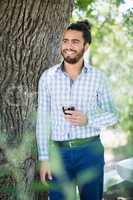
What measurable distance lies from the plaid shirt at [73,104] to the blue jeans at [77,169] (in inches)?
2.5

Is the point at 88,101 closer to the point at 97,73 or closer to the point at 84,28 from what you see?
the point at 97,73

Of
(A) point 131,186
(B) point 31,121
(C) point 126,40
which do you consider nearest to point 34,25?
(B) point 31,121

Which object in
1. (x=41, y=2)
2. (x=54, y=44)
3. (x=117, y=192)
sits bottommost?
(x=117, y=192)

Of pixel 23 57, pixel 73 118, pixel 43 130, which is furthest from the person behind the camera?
pixel 23 57

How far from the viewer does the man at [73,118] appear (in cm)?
232

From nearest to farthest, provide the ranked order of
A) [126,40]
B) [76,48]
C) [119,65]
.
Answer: [76,48]
[119,65]
[126,40]

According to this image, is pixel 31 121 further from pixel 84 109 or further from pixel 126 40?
pixel 126 40

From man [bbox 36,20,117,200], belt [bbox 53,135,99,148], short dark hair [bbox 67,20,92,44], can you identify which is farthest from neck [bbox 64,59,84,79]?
belt [bbox 53,135,99,148]

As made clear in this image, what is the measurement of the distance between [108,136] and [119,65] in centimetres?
55

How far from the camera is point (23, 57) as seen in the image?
272 centimetres

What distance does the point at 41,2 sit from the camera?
8.88ft

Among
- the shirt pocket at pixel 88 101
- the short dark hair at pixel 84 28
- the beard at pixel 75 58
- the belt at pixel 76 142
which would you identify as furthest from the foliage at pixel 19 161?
the short dark hair at pixel 84 28

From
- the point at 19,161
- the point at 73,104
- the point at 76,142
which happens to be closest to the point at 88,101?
the point at 73,104

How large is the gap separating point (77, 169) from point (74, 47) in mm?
553
